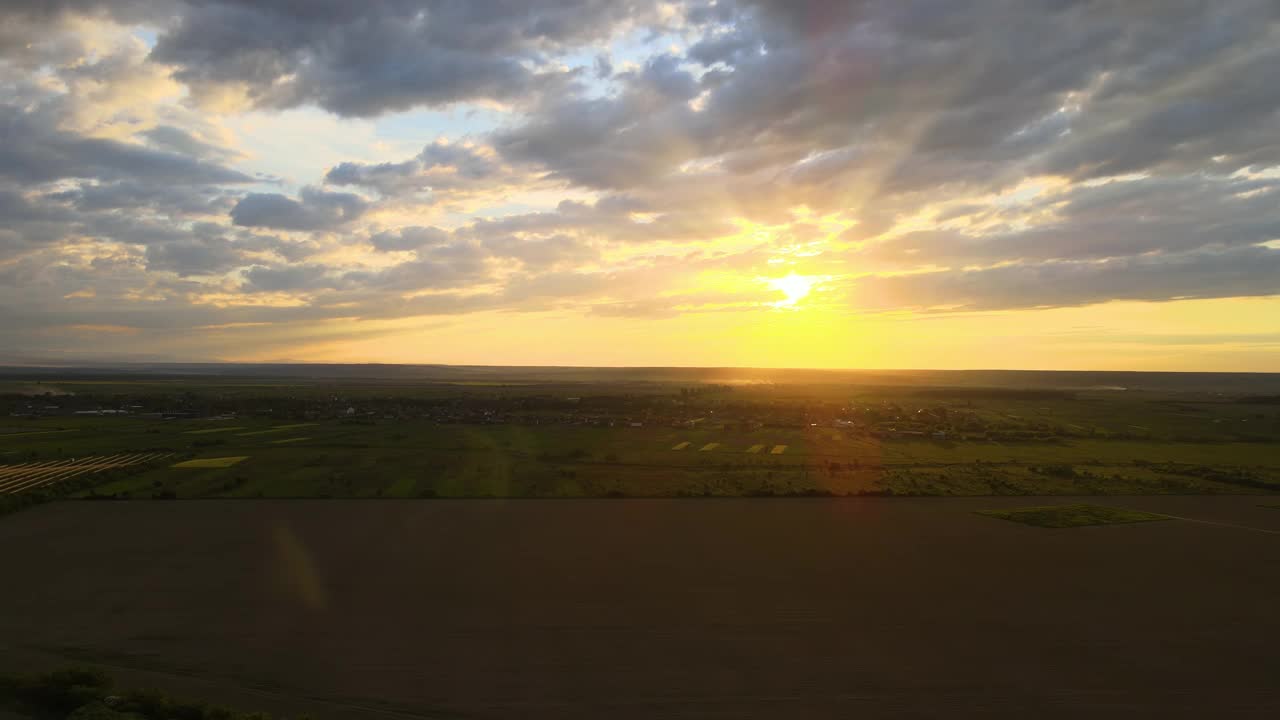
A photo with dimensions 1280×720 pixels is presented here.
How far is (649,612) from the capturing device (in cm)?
1978

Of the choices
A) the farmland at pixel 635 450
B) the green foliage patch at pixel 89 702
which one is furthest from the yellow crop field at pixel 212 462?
the green foliage patch at pixel 89 702

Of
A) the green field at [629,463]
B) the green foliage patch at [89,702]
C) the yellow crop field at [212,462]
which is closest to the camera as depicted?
the green foliage patch at [89,702]

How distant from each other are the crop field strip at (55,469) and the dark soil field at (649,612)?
17.1ft

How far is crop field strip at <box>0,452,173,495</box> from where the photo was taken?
113 ft

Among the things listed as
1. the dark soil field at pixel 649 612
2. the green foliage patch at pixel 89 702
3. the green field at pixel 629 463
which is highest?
the green field at pixel 629 463

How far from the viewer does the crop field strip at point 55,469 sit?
34562 mm

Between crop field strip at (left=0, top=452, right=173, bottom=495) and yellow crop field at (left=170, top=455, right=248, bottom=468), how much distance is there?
7.88ft

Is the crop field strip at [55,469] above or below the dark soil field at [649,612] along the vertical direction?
above

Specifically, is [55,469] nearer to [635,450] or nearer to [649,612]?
[635,450]

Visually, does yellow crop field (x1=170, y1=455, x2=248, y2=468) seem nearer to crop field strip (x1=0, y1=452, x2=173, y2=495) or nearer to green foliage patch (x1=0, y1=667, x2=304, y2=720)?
crop field strip (x1=0, y1=452, x2=173, y2=495)

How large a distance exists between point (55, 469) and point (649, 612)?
38.1 m

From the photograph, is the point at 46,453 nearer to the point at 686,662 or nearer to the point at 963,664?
the point at 686,662

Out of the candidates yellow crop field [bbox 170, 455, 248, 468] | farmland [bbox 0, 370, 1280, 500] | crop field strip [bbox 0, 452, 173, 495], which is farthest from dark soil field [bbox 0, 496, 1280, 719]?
yellow crop field [bbox 170, 455, 248, 468]

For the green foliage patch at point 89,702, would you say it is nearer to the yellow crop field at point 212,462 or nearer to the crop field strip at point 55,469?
the crop field strip at point 55,469
